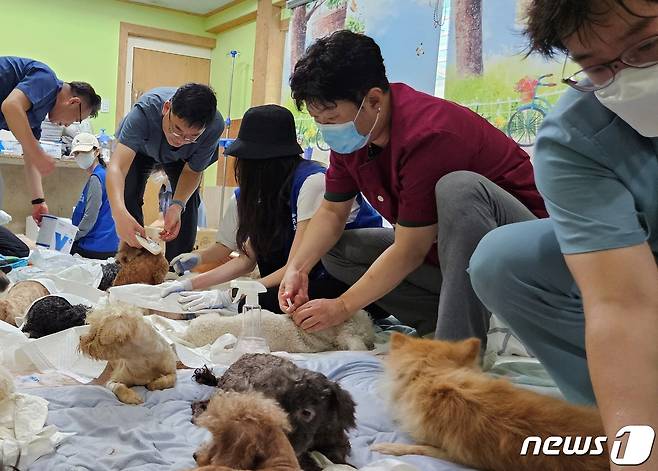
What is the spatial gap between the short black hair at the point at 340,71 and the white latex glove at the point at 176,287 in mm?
1168

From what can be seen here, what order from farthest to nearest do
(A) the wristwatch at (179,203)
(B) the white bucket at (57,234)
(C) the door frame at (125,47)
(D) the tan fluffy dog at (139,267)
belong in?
A: 1. (C) the door frame at (125,47)
2. (B) the white bucket at (57,234)
3. (A) the wristwatch at (179,203)
4. (D) the tan fluffy dog at (139,267)

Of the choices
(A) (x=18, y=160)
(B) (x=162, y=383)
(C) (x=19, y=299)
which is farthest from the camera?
(A) (x=18, y=160)

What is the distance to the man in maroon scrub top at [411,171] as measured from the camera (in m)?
1.73

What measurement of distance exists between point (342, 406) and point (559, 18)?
2.83ft

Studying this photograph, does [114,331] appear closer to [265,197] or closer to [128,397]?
[128,397]

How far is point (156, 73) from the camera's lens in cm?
795

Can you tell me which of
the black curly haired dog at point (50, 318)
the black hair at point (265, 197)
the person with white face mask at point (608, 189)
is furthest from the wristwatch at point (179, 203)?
the person with white face mask at point (608, 189)

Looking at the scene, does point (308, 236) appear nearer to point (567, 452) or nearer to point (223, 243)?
point (223, 243)

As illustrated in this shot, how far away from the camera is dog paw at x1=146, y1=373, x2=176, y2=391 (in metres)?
1.57

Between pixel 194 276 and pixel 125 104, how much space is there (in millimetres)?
5703

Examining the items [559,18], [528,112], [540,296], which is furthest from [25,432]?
[528,112]

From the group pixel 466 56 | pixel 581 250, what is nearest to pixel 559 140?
pixel 581 250

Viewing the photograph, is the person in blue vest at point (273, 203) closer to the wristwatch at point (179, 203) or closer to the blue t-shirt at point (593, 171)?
→ the wristwatch at point (179, 203)

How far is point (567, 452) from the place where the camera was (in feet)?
3.20
